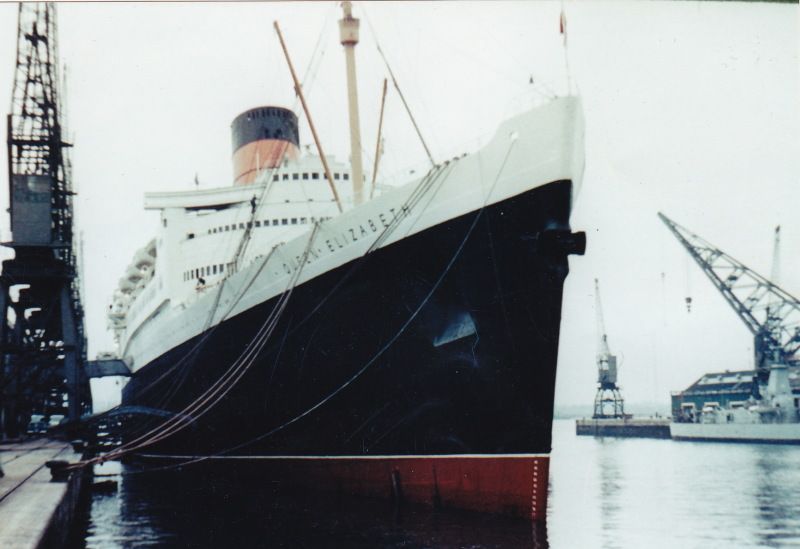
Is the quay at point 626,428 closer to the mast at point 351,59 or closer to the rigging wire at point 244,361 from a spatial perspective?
the rigging wire at point 244,361

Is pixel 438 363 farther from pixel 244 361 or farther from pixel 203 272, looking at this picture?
pixel 203 272

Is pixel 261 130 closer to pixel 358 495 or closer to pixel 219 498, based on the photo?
pixel 219 498

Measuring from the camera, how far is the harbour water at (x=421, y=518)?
8.53 meters

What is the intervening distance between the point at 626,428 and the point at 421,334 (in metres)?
41.9

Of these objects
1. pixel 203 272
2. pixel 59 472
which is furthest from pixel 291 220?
pixel 59 472

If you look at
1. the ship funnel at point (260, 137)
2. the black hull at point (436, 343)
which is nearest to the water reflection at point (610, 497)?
the black hull at point (436, 343)

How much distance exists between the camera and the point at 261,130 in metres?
18.7

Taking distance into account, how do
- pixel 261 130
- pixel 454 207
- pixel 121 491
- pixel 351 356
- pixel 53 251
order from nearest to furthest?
1. pixel 454 207
2. pixel 351 356
3. pixel 121 491
4. pixel 53 251
5. pixel 261 130

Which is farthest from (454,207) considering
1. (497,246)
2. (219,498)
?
(219,498)

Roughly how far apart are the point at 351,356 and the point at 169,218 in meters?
8.55

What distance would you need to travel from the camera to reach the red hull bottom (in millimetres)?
8898

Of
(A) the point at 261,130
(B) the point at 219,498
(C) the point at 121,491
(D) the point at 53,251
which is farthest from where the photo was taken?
(A) the point at 261,130

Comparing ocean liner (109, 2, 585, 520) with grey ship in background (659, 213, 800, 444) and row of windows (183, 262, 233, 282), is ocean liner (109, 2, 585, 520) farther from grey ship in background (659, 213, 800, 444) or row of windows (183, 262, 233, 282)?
grey ship in background (659, 213, 800, 444)

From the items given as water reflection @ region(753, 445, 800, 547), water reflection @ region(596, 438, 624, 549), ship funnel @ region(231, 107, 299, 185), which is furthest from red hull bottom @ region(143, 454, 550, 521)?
ship funnel @ region(231, 107, 299, 185)
